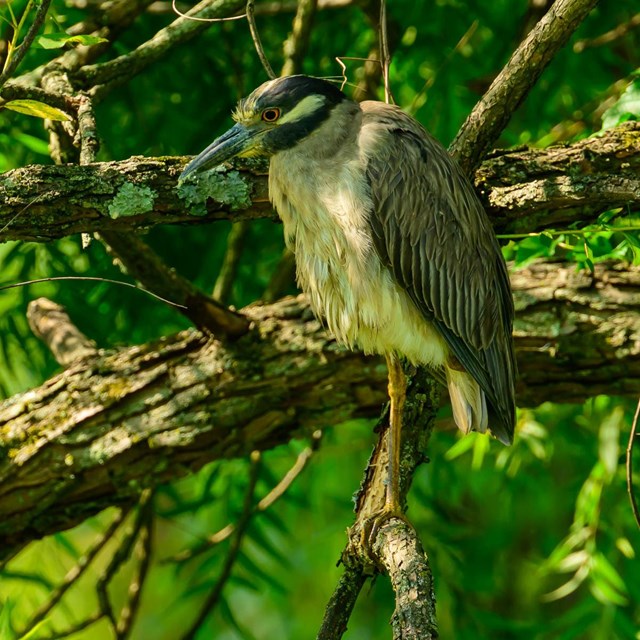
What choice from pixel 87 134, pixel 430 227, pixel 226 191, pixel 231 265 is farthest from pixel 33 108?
pixel 231 265

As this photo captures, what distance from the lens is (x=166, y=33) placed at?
10.2ft

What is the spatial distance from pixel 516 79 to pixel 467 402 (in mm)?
922

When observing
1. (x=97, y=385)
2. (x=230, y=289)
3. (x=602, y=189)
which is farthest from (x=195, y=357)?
(x=602, y=189)

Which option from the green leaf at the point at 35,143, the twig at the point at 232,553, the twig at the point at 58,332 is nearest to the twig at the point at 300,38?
the green leaf at the point at 35,143

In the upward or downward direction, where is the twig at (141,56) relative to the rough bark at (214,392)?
upward

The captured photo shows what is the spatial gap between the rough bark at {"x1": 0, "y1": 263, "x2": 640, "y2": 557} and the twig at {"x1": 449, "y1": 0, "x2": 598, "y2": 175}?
685 mm

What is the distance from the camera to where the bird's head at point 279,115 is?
2727 millimetres

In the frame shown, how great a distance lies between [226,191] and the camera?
2.79 m

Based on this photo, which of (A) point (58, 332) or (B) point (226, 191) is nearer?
(B) point (226, 191)

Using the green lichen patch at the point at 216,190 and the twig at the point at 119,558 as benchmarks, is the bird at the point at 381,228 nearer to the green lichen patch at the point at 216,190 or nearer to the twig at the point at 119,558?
the green lichen patch at the point at 216,190

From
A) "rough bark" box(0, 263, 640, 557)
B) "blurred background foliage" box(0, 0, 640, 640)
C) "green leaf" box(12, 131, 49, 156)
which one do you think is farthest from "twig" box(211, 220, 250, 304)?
"green leaf" box(12, 131, 49, 156)

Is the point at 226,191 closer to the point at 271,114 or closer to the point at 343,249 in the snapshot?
the point at 271,114

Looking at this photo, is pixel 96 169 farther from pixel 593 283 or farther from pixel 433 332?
pixel 593 283

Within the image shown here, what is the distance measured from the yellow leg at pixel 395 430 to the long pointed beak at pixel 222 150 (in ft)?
2.44
